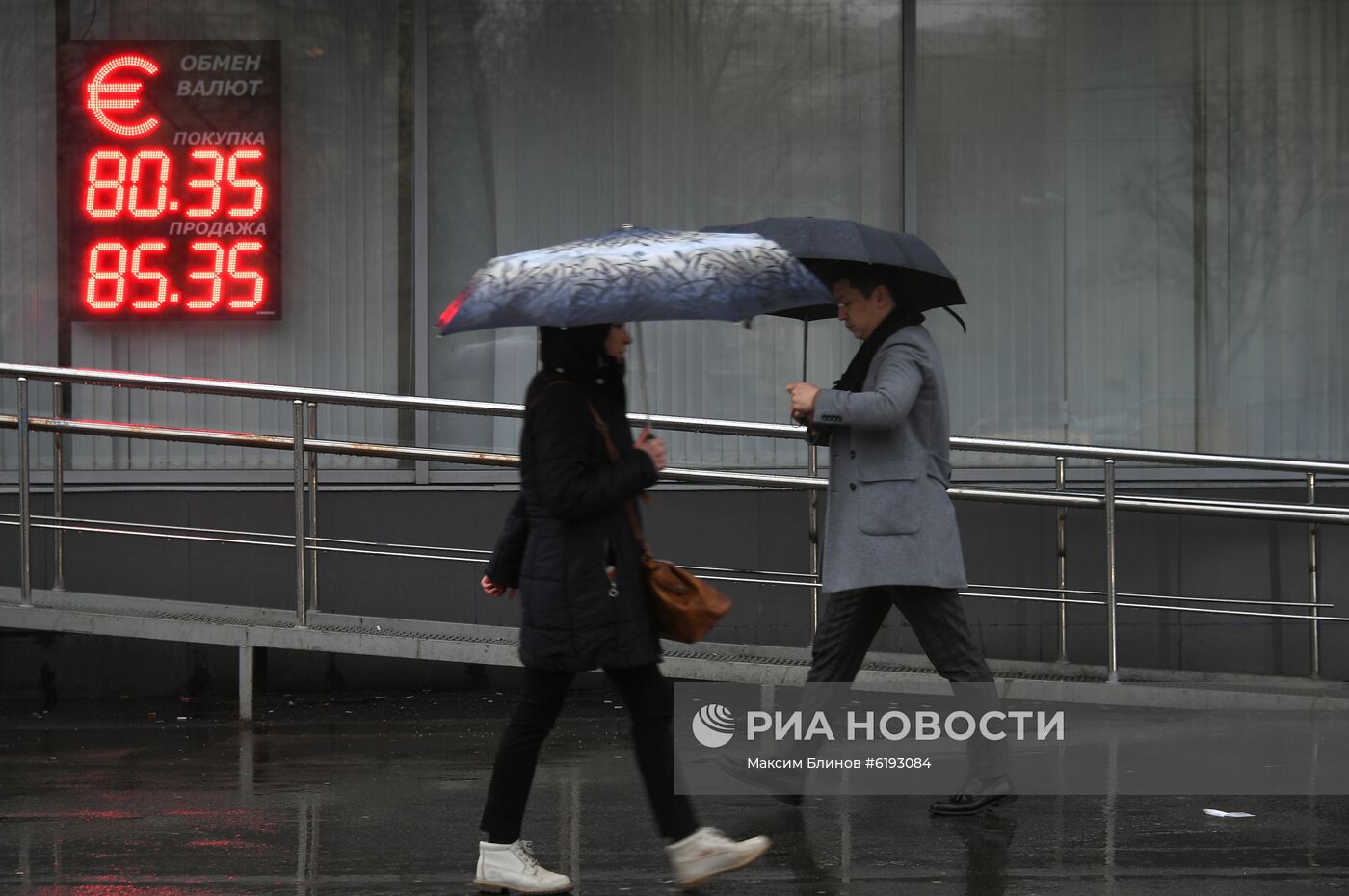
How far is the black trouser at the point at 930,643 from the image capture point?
18.3 ft

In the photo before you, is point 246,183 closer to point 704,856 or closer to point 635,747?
point 635,747

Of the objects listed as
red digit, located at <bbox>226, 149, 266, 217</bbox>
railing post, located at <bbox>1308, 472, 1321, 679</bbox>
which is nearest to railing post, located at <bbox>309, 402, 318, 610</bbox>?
red digit, located at <bbox>226, 149, 266, 217</bbox>

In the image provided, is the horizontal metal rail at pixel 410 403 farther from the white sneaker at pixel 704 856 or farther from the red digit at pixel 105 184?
the white sneaker at pixel 704 856

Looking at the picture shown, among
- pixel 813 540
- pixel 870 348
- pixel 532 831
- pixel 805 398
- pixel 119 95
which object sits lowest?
pixel 532 831

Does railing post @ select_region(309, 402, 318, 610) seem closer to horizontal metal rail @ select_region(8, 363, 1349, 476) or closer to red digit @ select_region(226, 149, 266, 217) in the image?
horizontal metal rail @ select_region(8, 363, 1349, 476)

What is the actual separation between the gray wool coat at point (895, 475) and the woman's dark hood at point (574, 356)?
1.02m

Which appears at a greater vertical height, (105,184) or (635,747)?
(105,184)

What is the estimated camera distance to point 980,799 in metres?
5.60

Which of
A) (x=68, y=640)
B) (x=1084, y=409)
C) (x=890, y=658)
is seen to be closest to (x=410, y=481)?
(x=68, y=640)

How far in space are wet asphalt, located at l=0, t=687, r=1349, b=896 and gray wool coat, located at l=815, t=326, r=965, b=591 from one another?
854 mm

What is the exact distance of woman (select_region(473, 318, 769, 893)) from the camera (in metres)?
4.53

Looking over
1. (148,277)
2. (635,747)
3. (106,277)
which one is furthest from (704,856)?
(106,277)

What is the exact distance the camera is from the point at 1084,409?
382 inches

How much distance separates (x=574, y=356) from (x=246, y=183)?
520 cm
